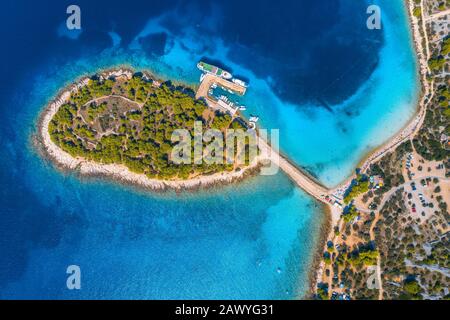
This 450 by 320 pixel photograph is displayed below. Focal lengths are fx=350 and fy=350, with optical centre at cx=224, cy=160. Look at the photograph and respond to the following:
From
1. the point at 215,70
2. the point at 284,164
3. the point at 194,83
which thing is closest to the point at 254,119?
the point at 284,164

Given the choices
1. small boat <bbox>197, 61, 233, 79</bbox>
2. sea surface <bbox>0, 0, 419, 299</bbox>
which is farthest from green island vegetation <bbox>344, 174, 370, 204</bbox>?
small boat <bbox>197, 61, 233, 79</bbox>

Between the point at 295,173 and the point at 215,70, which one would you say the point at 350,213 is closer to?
the point at 295,173

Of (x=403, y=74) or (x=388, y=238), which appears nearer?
(x=388, y=238)

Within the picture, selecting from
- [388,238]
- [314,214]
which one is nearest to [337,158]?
[314,214]

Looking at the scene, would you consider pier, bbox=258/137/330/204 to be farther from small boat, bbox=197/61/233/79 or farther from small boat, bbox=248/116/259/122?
small boat, bbox=197/61/233/79

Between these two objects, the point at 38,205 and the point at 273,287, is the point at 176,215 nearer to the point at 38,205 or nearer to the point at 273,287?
the point at 273,287

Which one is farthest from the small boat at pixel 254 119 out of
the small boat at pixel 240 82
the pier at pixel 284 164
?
the small boat at pixel 240 82

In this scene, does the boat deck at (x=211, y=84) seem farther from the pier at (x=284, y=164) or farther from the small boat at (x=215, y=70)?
the small boat at (x=215, y=70)
